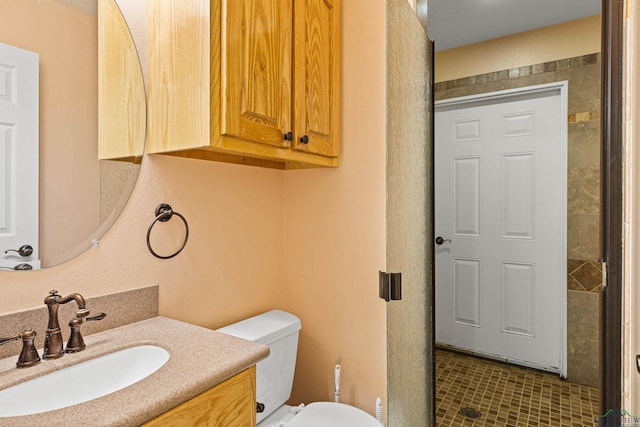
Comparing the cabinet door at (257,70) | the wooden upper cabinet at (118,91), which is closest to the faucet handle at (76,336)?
the wooden upper cabinet at (118,91)

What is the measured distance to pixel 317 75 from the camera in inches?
59.0

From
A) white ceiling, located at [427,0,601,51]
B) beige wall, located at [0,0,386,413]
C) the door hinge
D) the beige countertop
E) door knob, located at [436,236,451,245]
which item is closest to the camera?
the beige countertop

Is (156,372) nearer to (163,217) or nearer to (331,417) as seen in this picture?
(163,217)

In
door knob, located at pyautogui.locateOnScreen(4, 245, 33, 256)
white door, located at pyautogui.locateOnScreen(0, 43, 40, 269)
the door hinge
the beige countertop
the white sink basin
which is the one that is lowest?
the white sink basin

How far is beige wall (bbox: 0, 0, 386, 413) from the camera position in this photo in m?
1.32

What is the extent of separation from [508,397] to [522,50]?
2.45 metres

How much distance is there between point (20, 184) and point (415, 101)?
135 cm

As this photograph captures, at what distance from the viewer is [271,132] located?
1.26 meters

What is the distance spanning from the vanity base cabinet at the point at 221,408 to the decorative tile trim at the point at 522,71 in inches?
108

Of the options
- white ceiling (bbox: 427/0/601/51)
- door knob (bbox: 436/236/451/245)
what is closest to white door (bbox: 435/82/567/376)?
door knob (bbox: 436/236/451/245)

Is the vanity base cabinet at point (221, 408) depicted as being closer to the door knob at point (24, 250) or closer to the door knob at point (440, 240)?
the door knob at point (24, 250)

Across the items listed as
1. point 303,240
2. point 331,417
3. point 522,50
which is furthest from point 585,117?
point 331,417

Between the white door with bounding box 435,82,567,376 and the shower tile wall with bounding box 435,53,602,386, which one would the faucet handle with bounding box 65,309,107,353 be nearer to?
the white door with bounding box 435,82,567,376

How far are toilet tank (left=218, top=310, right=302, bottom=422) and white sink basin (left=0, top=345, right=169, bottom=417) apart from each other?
426mm
